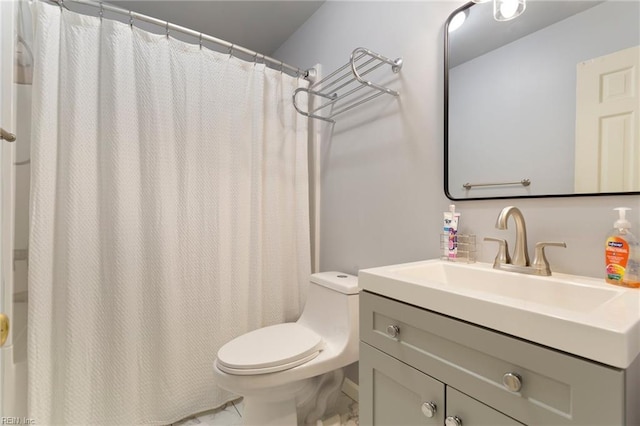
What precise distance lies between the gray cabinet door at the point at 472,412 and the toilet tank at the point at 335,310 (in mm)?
547

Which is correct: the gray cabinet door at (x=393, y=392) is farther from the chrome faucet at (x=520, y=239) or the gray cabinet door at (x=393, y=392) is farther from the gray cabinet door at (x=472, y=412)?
the chrome faucet at (x=520, y=239)

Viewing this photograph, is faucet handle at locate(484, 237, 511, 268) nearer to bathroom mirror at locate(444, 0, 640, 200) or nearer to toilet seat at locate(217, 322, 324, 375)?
bathroom mirror at locate(444, 0, 640, 200)

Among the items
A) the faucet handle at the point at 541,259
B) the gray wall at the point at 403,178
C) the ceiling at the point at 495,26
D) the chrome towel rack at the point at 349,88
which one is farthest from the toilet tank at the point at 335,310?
the ceiling at the point at 495,26

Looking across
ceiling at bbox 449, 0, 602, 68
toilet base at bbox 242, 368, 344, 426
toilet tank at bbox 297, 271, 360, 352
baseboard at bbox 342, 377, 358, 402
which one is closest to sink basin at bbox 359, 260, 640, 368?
toilet tank at bbox 297, 271, 360, 352

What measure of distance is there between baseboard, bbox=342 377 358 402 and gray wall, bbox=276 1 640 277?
64cm

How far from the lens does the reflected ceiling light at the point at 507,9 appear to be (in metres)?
0.95

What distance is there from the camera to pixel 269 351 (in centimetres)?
116

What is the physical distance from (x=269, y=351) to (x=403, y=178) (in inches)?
38.4

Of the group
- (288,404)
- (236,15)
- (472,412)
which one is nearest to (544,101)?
(472,412)

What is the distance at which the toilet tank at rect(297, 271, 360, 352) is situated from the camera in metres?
1.27

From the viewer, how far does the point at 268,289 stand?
1657mm

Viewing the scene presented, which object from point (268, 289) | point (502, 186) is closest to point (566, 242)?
point (502, 186)

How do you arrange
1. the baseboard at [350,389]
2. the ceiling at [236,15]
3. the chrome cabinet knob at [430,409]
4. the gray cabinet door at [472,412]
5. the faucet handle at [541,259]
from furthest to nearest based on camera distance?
1. the ceiling at [236,15]
2. the baseboard at [350,389]
3. the faucet handle at [541,259]
4. the chrome cabinet knob at [430,409]
5. the gray cabinet door at [472,412]

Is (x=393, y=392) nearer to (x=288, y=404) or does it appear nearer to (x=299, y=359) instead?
(x=299, y=359)
